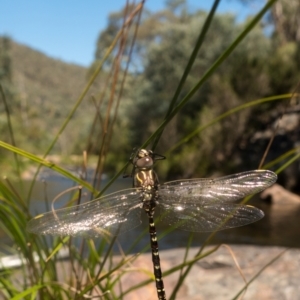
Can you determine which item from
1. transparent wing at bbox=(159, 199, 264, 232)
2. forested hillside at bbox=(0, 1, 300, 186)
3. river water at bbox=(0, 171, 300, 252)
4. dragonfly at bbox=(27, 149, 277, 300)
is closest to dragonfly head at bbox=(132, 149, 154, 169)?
dragonfly at bbox=(27, 149, 277, 300)

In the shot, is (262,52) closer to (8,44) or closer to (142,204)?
(142,204)

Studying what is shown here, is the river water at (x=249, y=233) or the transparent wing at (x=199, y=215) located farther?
the river water at (x=249, y=233)

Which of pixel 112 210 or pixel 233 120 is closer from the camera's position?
pixel 112 210

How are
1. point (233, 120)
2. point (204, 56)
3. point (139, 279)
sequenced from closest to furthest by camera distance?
point (139, 279) → point (233, 120) → point (204, 56)

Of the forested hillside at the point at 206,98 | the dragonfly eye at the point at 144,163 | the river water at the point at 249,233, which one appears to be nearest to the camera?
the dragonfly eye at the point at 144,163

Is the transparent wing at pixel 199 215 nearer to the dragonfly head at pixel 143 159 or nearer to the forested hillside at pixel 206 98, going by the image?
the dragonfly head at pixel 143 159

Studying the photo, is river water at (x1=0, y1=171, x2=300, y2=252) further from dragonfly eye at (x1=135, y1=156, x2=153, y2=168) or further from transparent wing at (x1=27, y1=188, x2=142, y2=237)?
dragonfly eye at (x1=135, y1=156, x2=153, y2=168)

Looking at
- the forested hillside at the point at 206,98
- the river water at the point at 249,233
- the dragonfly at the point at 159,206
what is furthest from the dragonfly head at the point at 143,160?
the forested hillside at the point at 206,98

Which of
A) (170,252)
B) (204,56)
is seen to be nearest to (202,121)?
(204,56)
